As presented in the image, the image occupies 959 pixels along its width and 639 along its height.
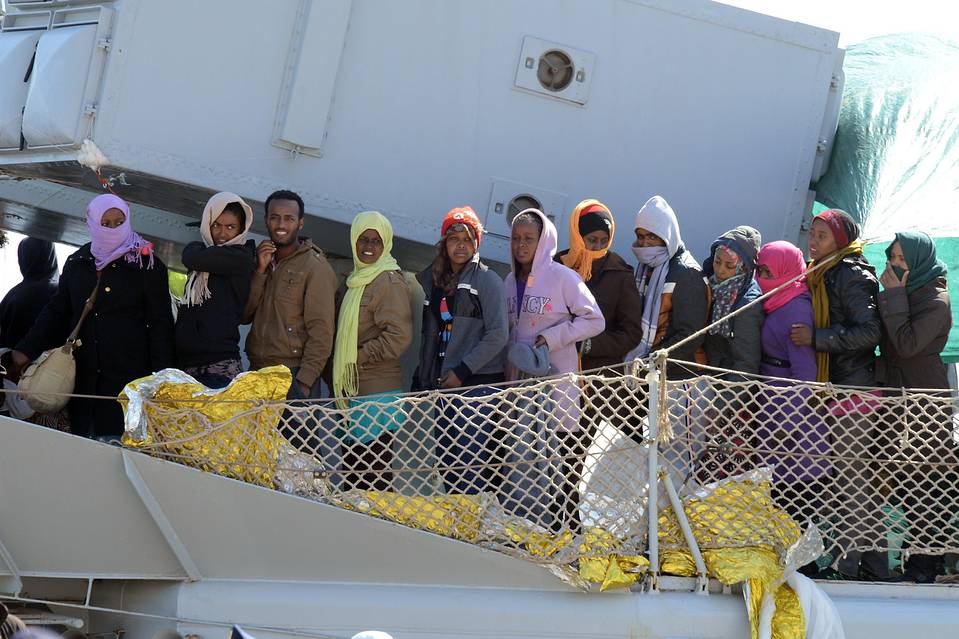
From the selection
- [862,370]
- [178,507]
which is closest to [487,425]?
[178,507]

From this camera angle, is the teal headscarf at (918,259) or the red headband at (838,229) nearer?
the teal headscarf at (918,259)

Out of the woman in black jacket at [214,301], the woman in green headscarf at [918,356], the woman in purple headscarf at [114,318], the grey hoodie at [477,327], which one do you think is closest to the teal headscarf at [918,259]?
the woman in green headscarf at [918,356]

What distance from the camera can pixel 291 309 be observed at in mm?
5754

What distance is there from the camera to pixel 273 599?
196 inches

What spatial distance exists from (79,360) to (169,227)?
2099 mm

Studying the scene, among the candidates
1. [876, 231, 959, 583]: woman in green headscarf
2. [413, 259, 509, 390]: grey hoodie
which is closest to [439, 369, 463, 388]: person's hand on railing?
[413, 259, 509, 390]: grey hoodie

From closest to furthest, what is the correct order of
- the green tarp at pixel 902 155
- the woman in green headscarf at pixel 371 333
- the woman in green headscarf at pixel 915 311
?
the woman in green headscarf at pixel 915 311
the woman in green headscarf at pixel 371 333
the green tarp at pixel 902 155

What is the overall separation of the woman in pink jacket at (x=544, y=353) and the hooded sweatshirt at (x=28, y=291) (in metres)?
2.93

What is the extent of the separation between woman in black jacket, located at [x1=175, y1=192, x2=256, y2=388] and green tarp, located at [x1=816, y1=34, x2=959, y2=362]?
3.47 metres

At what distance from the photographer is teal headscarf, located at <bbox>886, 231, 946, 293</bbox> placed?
5.49m

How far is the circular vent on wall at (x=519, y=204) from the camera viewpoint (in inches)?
263

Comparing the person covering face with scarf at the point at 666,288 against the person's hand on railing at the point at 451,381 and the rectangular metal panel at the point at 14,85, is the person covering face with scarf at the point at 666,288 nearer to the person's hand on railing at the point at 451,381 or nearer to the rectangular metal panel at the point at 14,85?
the person's hand on railing at the point at 451,381

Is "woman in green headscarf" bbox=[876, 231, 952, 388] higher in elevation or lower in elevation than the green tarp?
lower

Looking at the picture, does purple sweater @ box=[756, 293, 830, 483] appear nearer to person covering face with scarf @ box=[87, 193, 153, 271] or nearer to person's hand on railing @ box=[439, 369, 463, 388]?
person's hand on railing @ box=[439, 369, 463, 388]
